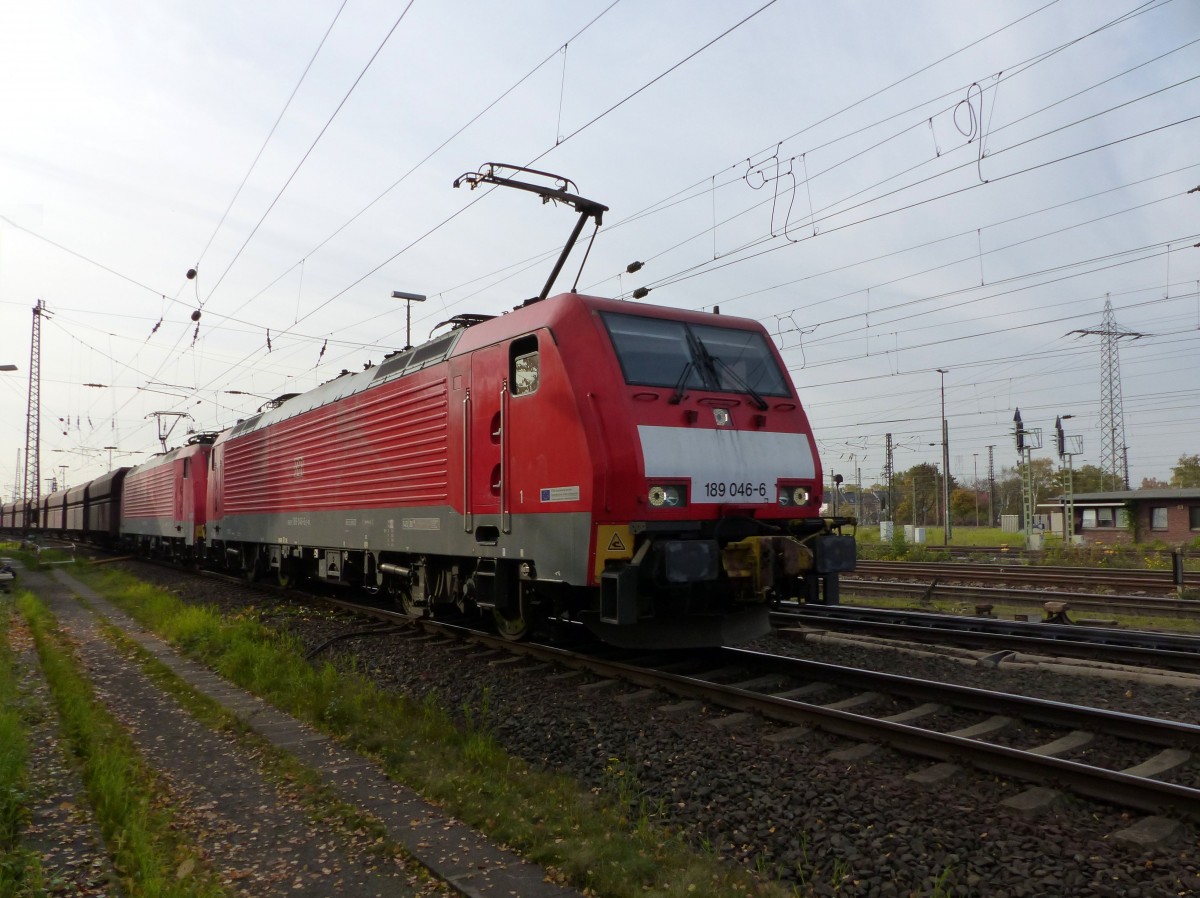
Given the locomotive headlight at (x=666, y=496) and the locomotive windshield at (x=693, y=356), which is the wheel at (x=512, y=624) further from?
the locomotive windshield at (x=693, y=356)

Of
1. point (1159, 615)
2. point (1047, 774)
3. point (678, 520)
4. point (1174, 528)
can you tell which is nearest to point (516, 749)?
point (678, 520)

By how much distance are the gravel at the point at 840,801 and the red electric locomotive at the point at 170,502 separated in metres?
17.6

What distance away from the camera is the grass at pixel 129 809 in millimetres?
3854

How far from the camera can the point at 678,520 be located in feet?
24.9

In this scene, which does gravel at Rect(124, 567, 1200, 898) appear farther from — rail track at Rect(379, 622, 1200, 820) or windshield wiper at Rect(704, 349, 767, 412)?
windshield wiper at Rect(704, 349, 767, 412)

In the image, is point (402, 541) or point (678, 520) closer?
point (678, 520)

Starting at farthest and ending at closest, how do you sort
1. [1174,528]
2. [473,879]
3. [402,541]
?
1. [1174,528]
2. [402,541]
3. [473,879]

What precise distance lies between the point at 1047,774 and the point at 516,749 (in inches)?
130

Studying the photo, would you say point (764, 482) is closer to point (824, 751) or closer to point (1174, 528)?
point (824, 751)

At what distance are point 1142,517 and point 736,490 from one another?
32063 mm

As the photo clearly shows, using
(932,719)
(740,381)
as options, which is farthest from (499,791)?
(740,381)

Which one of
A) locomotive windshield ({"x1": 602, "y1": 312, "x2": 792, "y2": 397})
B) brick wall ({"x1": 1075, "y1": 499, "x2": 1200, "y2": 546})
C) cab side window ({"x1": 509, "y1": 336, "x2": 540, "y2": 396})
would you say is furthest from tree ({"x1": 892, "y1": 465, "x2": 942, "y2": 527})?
cab side window ({"x1": 509, "y1": 336, "x2": 540, "y2": 396})

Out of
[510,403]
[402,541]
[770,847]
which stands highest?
[510,403]

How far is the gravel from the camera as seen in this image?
391cm
